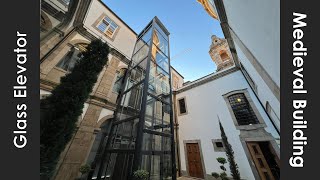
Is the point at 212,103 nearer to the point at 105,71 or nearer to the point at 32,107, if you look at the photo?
the point at 105,71

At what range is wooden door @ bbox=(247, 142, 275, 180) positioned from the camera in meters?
6.25

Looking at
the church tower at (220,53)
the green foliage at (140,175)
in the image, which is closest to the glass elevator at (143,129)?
the green foliage at (140,175)

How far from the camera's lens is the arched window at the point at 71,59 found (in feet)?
21.2

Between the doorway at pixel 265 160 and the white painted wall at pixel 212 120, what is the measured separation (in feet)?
1.46

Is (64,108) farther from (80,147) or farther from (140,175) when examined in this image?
(140,175)

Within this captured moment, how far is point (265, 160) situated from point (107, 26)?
41.4 ft

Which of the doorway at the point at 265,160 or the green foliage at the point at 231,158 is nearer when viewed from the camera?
the doorway at the point at 265,160

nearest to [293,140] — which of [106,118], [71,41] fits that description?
[106,118]

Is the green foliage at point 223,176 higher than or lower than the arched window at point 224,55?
lower

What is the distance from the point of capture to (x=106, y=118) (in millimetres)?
7047

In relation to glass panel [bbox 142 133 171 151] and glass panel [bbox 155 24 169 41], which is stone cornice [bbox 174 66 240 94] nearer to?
glass panel [bbox 155 24 169 41]

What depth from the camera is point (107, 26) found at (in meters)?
9.34

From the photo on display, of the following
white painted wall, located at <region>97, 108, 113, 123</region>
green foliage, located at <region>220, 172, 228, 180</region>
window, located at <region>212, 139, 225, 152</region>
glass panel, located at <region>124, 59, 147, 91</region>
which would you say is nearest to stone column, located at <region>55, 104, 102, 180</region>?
white painted wall, located at <region>97, 108, 113, 123</region>

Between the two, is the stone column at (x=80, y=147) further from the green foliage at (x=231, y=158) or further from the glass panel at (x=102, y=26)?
the green foliage at (x=231, y=158)
